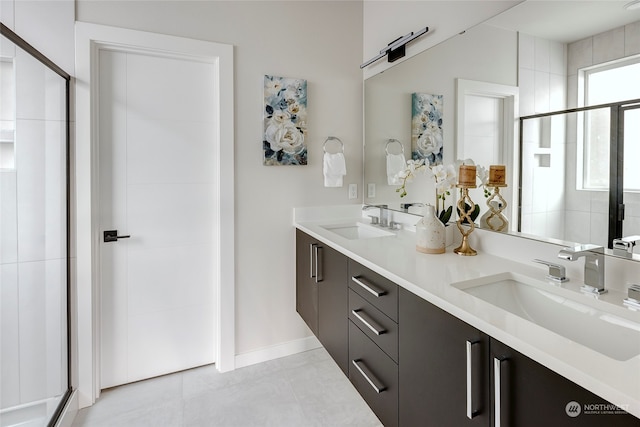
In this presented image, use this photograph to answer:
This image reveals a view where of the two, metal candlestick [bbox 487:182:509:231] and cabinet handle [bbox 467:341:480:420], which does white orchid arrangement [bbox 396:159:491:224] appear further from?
cabinet handle [bbox 467:341:480:420]

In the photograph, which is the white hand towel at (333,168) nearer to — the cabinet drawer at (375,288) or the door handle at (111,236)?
the cabinet drawer at (375,288)

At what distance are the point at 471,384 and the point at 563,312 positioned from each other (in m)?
0.42

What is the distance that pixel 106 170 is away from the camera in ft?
6.20

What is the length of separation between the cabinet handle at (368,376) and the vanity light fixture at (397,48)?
5.72 feet

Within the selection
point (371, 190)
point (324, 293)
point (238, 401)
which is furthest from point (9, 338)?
point (371, 190)

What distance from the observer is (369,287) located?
54.6 inches

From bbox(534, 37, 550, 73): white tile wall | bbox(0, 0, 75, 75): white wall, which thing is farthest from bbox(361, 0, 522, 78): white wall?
bbox(0, 0, 75, 75): white wall

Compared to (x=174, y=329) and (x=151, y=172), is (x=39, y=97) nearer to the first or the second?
(x=151, y=172)

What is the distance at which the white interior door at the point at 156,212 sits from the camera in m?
1.92

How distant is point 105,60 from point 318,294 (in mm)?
1795

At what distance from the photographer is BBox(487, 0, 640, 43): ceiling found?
1.06 m

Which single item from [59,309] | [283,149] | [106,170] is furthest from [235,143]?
[59,309]

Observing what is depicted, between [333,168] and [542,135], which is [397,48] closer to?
[333,168]

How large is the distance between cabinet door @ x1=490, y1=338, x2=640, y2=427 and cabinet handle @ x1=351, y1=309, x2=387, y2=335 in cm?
54
